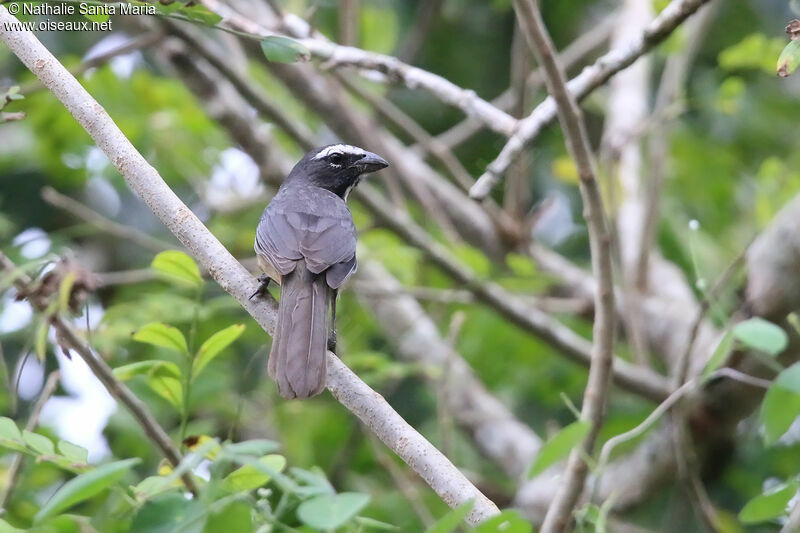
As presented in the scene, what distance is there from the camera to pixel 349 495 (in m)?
1.72

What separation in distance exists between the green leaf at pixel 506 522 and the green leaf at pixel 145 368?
1.18 meters

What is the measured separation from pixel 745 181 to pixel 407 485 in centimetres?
331

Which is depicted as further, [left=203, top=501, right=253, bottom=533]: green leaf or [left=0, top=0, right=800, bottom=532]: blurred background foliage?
[left=0, top=0, right=800, bottom=532]: blurred background foliage

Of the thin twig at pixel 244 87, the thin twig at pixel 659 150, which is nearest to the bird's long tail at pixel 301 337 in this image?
the thin twig at pixel 244 87

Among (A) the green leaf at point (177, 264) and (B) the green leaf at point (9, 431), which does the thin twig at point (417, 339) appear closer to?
(A) the green leaf at point (177, 264)

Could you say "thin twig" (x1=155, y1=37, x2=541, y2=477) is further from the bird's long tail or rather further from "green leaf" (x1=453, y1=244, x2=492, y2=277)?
the bird's long tail

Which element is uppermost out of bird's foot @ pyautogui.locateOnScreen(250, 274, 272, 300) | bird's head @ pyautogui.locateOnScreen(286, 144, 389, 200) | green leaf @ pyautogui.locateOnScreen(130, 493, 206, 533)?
bird's head @ pyautogui.locateOnScreen(286, 144, 389, 200)

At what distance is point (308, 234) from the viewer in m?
4.21

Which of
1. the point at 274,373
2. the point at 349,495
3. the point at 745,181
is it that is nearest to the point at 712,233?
the point at 745,181

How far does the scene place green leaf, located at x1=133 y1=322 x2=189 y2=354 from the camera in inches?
106

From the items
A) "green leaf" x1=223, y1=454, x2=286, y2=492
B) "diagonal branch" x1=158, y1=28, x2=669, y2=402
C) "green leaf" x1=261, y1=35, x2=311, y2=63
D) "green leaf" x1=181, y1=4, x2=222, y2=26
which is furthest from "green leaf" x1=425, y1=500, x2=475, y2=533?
"diagonal branch" x1=158, y1=28, x2=669, y2=402

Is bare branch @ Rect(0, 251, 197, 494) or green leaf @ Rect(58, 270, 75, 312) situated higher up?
green leaf @ Rect(58, 270, 75, 312)

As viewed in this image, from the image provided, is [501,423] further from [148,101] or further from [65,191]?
[65,191]

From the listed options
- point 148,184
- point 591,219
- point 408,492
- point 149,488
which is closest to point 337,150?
point 408,492
